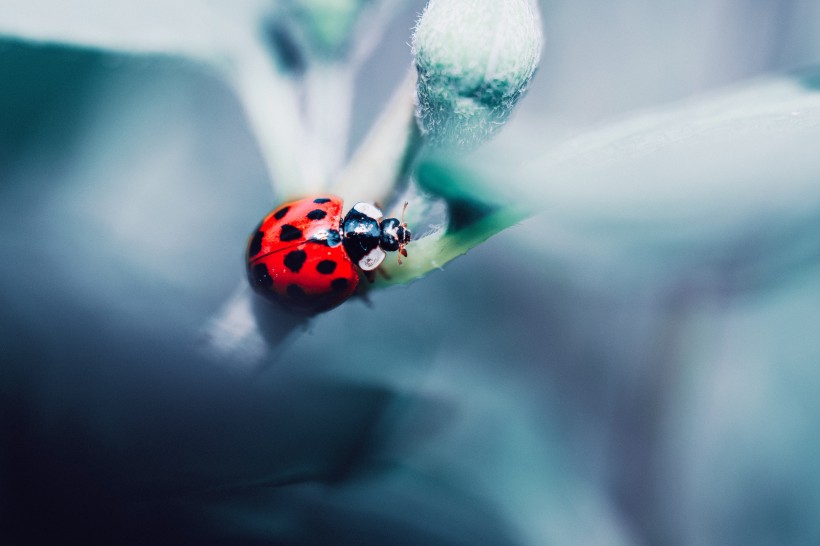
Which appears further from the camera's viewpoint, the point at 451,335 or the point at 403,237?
the point at 451,335

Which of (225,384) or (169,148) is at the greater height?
(169,148)

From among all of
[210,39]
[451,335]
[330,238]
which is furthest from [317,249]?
[451,335]

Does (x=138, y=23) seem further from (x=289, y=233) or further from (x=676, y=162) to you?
(x=676, y=162)

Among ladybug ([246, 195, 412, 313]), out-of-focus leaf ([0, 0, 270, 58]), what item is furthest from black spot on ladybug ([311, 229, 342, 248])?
out-of-focus leaf ([0, 0, 270, 58])

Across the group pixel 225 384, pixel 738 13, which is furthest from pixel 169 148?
pixel 738 13

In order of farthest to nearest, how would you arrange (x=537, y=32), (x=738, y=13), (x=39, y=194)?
(x=738, y=13) < (x=39, y=194) < (x=537, y=32)

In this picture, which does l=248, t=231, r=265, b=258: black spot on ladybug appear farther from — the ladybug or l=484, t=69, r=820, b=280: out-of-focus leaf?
l=484, t=69, r=820, b=280: out-of-focus leaf

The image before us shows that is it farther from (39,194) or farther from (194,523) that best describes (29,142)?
(194,523)

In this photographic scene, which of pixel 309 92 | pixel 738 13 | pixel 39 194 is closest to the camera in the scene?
pixel 309 92
